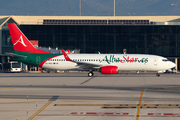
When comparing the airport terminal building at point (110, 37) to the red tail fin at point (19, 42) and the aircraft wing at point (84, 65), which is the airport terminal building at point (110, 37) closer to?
the red tail fin at point (19, 42)

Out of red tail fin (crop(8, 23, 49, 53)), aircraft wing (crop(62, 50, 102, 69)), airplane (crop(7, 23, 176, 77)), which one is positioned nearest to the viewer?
aircraft wing (crop(62, 50, 102, 69))

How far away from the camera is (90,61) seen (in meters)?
52.8

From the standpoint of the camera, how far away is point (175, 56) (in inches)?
3346

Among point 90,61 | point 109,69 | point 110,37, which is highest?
point 110,37

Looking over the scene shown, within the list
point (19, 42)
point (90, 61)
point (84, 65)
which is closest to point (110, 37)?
point (90, 61)

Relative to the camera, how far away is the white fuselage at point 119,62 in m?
51.2

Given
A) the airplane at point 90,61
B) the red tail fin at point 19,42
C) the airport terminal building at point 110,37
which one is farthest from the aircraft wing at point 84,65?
the airport terminal building at point 110,37

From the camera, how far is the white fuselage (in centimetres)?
5122

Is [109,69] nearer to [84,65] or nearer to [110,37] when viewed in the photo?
[84,65]

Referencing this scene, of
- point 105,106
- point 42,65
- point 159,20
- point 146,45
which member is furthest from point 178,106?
point 159,20

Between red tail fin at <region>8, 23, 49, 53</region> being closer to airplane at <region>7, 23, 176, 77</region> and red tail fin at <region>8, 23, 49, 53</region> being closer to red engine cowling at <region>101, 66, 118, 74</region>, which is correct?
airplane at <region>7, 23, 176, 77</region>

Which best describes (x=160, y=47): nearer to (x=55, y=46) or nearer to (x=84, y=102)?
(x=55, y=46)

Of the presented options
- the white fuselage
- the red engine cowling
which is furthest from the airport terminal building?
the red engine cowling

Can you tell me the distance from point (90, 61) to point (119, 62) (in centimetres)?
543
